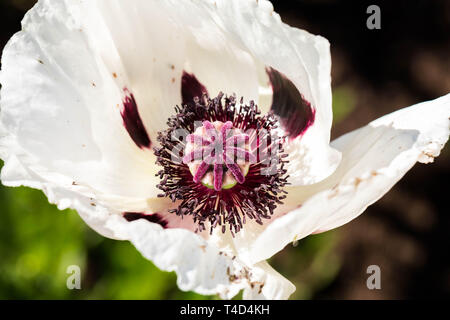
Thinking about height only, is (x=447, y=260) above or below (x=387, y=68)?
below

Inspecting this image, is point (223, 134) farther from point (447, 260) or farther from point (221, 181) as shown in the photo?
point (447, 260)

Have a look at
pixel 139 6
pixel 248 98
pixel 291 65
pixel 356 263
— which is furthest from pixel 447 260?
pixel 139 6

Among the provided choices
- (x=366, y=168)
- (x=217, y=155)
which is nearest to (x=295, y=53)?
(x=366, y=168)

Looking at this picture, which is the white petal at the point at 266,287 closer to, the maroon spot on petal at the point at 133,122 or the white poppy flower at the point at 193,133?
the white poppy flower at the point at 193,133

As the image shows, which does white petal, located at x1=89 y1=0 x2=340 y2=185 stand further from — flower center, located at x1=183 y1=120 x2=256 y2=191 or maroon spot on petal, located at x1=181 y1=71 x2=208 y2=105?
flower center, located at x1=183 y1=120 x2=256 y2=191

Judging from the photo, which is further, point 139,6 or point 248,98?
point 248,98

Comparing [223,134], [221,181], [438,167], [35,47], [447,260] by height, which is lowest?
[447,260]


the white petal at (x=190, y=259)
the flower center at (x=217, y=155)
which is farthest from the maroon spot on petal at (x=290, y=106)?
the white petal at (x=190, y=259)

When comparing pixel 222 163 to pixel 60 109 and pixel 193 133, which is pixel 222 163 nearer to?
pixel 193 133
